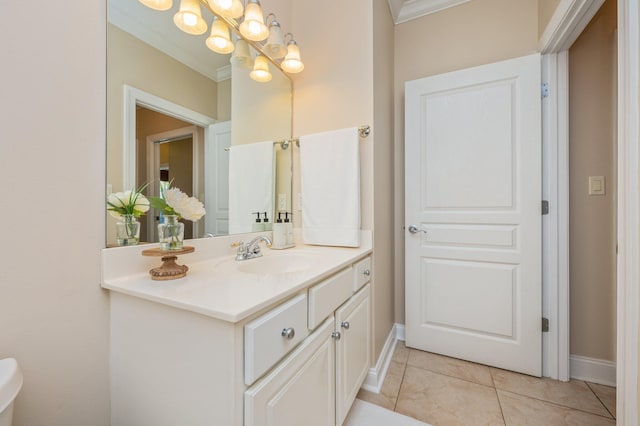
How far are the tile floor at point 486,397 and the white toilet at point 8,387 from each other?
1.37 metres

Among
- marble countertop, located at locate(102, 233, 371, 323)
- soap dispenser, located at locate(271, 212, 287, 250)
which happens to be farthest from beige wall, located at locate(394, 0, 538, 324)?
marble countertop, located at locate(102, 233, 371, 323)

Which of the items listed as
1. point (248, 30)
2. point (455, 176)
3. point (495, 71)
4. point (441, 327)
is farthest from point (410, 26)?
point (441, 327)

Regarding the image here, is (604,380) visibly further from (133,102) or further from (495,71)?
(133,102)

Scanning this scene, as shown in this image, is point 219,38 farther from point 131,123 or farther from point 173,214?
point 173,214

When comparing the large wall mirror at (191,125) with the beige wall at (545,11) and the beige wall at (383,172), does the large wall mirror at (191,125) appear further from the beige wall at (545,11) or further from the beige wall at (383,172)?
the beige wall at (545,11)

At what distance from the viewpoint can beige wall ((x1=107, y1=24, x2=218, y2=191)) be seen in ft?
2.82

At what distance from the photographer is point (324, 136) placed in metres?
1.57

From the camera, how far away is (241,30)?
129 centimetres

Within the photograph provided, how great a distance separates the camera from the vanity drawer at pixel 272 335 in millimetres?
599

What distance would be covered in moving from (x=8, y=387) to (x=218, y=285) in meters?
0.45

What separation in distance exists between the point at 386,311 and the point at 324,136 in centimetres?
128

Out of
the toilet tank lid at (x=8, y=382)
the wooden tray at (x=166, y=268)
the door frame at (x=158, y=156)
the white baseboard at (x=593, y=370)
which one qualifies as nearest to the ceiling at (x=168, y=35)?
the door frame at (x=158, y=156)

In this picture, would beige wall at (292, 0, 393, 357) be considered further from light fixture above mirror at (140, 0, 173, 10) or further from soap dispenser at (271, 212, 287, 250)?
light fixture above mirror at (140, 0, 173, 10)

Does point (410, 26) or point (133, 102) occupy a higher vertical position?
point (410, 26)
